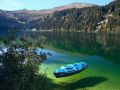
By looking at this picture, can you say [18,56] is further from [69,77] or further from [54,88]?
[69,77]

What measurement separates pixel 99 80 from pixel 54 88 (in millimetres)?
9669

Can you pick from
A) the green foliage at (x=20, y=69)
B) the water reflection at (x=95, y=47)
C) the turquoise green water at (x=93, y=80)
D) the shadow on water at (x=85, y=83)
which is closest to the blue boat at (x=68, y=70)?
the turquoise green water at (x=93, y=80)

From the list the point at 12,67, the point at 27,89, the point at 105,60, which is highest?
the point at 12,67

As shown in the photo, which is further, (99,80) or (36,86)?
(99,80)

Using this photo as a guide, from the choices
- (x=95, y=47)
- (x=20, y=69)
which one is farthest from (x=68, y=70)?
(x=95, y=47)

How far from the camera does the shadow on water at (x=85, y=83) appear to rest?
43125 millimetres

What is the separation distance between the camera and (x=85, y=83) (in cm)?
4584

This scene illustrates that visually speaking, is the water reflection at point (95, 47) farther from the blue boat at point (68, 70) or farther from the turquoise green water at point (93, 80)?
the blue boat at point (68, 70)

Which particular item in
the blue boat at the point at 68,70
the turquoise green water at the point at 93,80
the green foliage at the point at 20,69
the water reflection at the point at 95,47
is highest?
the green foliage at the point at 20,69

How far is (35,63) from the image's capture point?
32.2 metres

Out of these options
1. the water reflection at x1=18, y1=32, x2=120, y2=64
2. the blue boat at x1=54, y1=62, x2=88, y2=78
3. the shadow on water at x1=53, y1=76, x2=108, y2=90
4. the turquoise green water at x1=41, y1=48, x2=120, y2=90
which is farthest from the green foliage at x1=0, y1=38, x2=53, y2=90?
the water reflection at x1=18, y1=32, x2=120, y2=64

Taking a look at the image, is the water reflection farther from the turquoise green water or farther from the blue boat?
the blue boat

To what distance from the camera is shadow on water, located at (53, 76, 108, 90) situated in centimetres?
4312

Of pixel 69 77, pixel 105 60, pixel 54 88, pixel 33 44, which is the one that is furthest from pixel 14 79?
pixel 105 60
